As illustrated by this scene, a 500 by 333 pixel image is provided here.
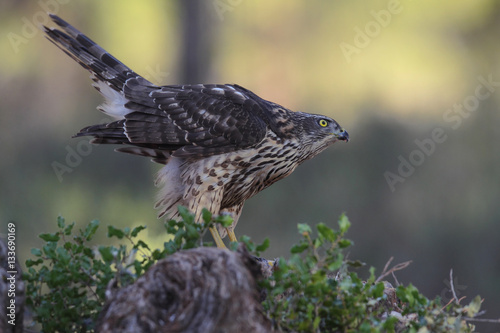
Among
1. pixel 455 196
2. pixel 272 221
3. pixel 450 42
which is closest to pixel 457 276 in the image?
pixel 455 196

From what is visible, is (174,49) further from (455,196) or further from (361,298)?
(361,298)

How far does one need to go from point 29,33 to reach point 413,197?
300 inches

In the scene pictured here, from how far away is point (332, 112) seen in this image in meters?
12.0

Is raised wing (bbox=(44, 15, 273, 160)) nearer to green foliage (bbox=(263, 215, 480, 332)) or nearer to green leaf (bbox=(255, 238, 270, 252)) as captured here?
green leaf (bbox=(255, 238, 270, 252))

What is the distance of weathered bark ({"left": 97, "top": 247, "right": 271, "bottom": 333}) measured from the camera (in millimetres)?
2299

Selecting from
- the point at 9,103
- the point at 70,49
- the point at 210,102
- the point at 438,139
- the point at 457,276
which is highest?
the point at 9,103

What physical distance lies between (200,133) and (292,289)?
8.85 ft

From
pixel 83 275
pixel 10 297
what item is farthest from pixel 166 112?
pixel 10 297

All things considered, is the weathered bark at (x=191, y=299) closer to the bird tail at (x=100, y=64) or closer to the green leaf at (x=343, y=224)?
the green leaf at (x=343, y=224)

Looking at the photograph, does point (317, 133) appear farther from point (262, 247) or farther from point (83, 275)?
point (83, 275)

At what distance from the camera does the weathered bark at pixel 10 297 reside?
2611 millimetres

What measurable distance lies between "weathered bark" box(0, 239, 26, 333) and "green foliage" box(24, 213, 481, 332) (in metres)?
0.18

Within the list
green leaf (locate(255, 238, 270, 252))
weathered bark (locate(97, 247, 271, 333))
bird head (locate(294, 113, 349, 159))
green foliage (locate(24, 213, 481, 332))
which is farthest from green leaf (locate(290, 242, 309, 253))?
bird head (locate(294, 113, 349, 159))

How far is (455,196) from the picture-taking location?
12.7 metres
